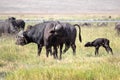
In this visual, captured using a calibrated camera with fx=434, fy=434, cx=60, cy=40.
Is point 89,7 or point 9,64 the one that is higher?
point 9,64

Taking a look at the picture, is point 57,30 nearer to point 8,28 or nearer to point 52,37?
point 52,37

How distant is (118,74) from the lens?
12703 mm

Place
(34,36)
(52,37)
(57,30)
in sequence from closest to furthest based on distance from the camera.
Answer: (57,30) < (52,37) < (34,36)

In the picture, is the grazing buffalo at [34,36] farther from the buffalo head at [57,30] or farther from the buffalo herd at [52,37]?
the buffalo head at [57,30]

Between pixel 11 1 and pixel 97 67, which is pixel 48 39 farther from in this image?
pixel 11 1

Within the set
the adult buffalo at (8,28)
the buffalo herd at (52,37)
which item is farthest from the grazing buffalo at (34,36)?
the adult buffalo at (8,28)

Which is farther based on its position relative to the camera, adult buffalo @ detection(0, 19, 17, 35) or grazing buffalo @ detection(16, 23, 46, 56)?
adult buffalo @ detection(0, 19, 17, 35)

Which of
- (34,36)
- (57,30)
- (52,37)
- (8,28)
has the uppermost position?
(57,30)

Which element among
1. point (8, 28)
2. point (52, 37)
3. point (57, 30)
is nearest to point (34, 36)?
point (52, 37)

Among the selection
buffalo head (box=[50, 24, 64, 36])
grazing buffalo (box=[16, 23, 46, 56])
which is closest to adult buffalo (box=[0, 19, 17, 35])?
grazing buffalo (box=[16, 23, 46, 56])

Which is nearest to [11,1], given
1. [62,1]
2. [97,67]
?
[62,1]

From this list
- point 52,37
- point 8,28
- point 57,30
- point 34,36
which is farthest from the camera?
point 8,28

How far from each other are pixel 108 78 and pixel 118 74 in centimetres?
43

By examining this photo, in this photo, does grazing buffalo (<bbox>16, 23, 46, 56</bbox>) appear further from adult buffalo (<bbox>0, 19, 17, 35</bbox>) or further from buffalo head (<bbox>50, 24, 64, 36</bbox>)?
adult buffalo (<bbox>0, 19, 17, 35</bbox>)
